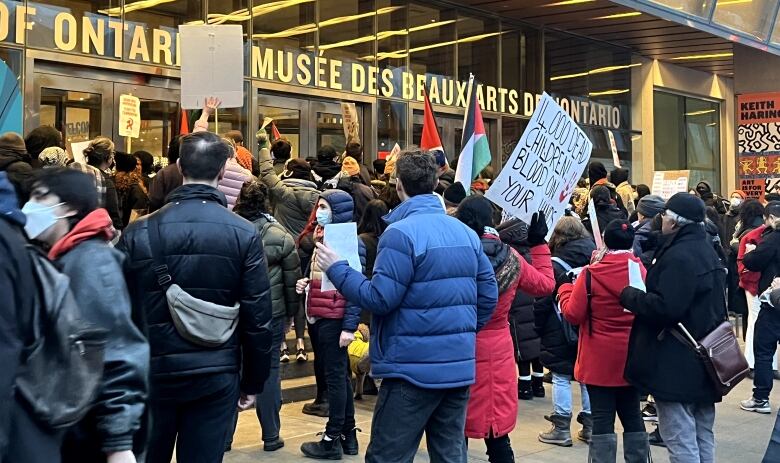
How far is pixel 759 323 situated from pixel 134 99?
7.62 m

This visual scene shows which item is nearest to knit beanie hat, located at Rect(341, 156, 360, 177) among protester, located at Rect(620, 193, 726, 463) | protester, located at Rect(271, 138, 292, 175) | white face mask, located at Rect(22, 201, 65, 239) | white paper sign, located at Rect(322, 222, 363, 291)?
protester, located at Rect(271, 138, 292, 175)

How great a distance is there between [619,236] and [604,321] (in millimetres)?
584

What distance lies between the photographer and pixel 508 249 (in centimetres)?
618

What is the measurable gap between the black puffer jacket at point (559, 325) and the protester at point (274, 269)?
2.18 meters

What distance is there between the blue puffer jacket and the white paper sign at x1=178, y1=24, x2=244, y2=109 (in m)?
3.75

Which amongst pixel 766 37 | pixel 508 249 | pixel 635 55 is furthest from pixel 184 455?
pixel 635 55

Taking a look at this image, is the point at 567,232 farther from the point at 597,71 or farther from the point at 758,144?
Result: the point at 758,144

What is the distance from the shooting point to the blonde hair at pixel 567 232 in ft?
25.7

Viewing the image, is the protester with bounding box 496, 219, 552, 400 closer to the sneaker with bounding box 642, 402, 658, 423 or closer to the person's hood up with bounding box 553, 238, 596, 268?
the person's hood up with bounding box 553, 238, 596, 268

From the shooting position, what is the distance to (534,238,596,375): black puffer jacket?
7.65 meters

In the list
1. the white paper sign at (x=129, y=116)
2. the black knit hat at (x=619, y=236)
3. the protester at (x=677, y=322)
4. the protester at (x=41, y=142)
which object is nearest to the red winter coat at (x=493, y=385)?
the protester at (x=677, y=322)

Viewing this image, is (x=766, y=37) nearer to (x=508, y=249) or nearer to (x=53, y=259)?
(x=508, y=249)

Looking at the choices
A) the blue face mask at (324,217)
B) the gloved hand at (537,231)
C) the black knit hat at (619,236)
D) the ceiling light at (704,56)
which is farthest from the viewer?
the ceiling light at (704,56)

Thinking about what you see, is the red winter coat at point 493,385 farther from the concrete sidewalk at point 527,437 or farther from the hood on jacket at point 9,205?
the hood on jacket at point 9,205
